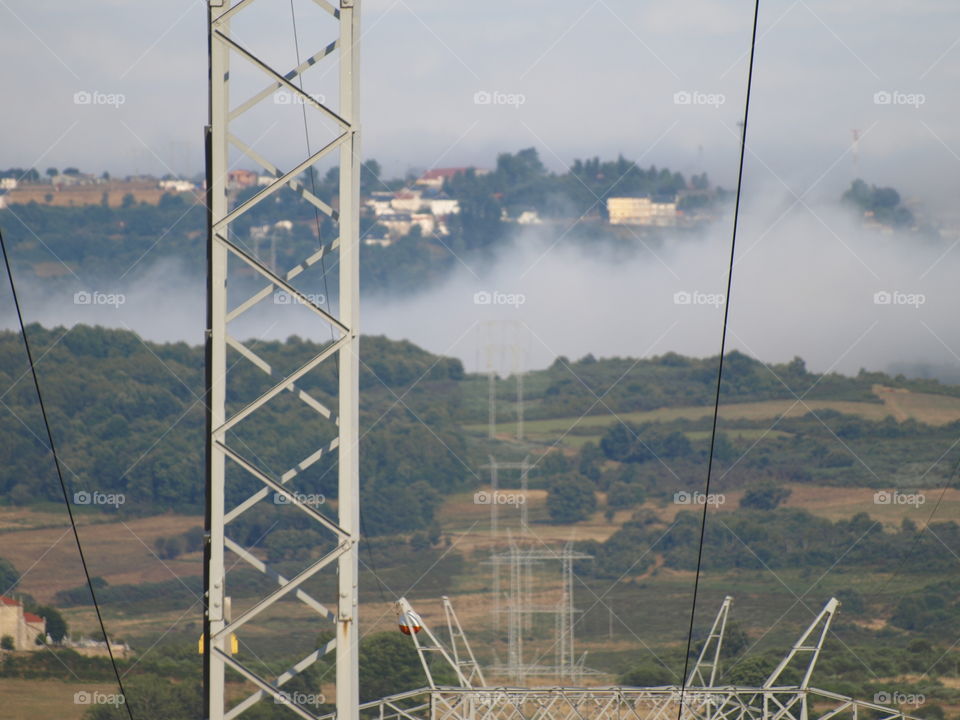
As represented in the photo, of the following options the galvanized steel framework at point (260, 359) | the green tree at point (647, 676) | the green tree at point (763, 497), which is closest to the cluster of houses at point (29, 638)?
the green tree at point (647, 676)

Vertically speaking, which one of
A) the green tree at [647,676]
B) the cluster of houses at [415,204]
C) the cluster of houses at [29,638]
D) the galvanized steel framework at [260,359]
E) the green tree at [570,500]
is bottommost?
the green tree at [647,676]

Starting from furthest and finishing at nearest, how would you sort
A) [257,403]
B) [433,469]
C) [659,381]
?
[659,381] < [433,469] < [257,403]

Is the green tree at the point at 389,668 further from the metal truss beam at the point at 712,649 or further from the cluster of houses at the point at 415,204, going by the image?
the cluster of houses at the point at 415,204

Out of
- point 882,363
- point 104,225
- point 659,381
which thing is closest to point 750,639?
point 659,381

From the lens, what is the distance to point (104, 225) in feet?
284

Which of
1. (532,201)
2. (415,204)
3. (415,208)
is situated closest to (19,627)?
(415,208)

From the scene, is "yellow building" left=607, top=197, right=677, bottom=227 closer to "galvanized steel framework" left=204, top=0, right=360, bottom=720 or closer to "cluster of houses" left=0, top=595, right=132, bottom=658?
"cluster of houses" left=0, top=595, right=132, bottom=658

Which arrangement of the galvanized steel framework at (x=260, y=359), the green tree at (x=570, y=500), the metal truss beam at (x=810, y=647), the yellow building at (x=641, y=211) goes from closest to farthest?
the galvanized steel framework at (x=260, y=359) < the metal truss beam at (x=810, y=647) < the green tree at (x=570, y=500) < the yellow building at (x=641, y=211)

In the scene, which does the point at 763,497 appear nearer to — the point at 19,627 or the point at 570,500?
the point at 570,500

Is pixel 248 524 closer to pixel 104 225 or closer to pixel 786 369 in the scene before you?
pixel 104 225

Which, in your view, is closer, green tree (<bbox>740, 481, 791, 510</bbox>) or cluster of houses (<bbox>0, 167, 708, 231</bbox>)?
green tree (<bbox>740, 481, 791, 510</bbox>)

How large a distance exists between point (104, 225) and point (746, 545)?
44275 millimetres

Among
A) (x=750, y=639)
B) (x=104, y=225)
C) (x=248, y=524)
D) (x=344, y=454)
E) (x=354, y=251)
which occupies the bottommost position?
(x=750, y=639)

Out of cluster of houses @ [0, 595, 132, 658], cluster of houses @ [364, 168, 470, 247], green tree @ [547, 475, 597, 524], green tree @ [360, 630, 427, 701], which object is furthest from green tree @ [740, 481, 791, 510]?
cluster of houses @ [364, 168, 470, 247]
